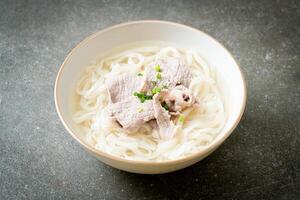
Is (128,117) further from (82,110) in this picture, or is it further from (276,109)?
(276,109)

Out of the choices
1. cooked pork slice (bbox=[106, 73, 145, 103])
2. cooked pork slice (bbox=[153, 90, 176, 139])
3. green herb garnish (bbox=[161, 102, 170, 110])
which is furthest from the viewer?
cooked pork slice (bbox=[106, 73, 145, 103])

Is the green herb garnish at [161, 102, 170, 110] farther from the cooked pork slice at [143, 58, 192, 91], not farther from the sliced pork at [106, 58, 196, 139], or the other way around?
the cooked pork slice at [143, 58, 192, 91]

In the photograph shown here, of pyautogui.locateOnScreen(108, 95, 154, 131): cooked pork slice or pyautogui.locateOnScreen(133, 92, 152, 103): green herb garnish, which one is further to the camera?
pyautogui.locateOnScreen(133, 92, 152, 103): green herb garnish

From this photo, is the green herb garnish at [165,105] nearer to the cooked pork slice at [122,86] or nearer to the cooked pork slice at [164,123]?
the cooked pork slice at [164,123]

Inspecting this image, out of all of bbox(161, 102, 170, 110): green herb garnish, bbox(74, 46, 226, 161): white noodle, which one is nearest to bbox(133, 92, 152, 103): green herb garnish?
bbox(161, 102, 170, 110): green herb garnish

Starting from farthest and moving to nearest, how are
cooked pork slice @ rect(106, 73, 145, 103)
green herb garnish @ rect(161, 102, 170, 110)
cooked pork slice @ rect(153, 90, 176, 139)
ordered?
cooked pork slice @ rect(106, 73, 145, 103), green herb garnish @ rect(161, 102, 170, 110), cooked pork slice @ rect(153, 90, 176, 139)

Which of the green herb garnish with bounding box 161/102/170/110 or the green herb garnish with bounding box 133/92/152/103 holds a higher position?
the green herb garnish with bounding box 133/92/152/103

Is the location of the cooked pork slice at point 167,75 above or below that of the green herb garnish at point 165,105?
above

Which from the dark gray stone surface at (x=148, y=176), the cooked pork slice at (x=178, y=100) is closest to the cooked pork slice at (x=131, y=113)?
the cooked pork slice at (x=178, y=100)
